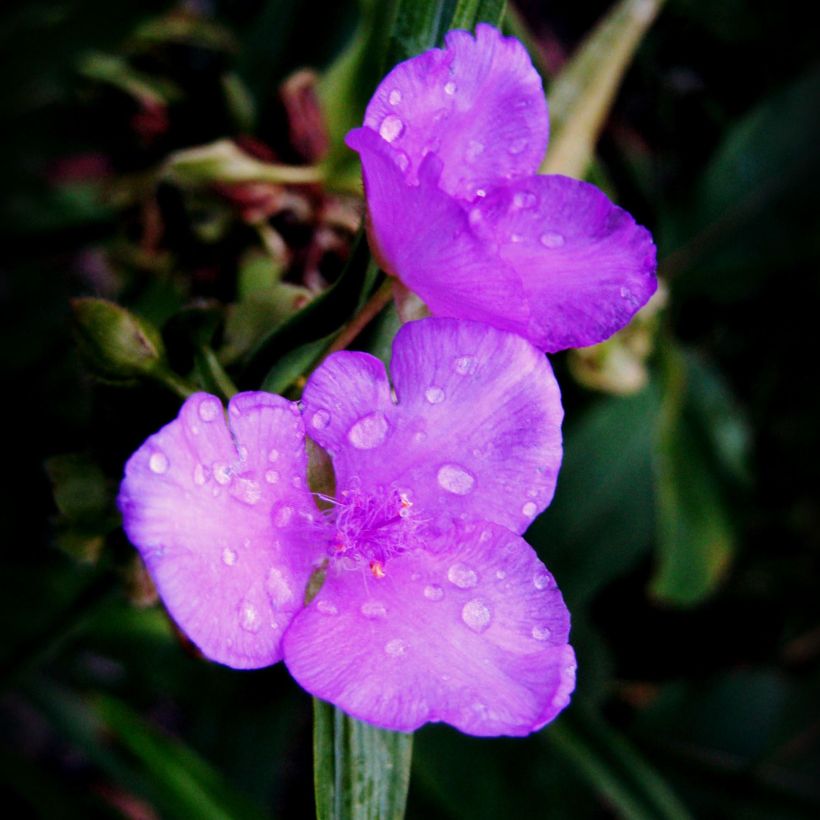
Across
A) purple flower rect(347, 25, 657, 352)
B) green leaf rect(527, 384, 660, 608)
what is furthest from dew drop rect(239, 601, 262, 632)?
green leaf rect(527, 384, 660, 608)

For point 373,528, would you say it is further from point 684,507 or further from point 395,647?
point 684,507

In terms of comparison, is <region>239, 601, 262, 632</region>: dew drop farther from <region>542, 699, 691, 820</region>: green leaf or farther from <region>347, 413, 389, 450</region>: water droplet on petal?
<region>542, 699, 691, 820</region>: green leaf

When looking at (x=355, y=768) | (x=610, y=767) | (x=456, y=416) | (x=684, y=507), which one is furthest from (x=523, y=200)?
(x=684, y=507)

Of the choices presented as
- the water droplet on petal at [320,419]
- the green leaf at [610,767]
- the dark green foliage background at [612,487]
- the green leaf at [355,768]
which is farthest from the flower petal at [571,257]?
the green leaf at [610,767]

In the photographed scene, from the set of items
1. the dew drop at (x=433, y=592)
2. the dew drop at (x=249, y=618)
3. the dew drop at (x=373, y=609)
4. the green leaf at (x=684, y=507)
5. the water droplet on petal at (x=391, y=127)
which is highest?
the water droplet on petal at (x=391, y=127)

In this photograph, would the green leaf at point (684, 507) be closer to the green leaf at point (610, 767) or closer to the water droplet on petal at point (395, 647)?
the green leaf at point (610, 767)

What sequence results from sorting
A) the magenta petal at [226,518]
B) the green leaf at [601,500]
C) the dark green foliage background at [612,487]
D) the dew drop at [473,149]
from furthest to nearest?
the green leaf at [601,500] → the dark green foliage background at [612,487] → the dew drop at [473,149] → the magenta petal at [226,518]

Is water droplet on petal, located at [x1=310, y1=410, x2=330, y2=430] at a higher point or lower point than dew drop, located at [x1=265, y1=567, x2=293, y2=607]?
higher
